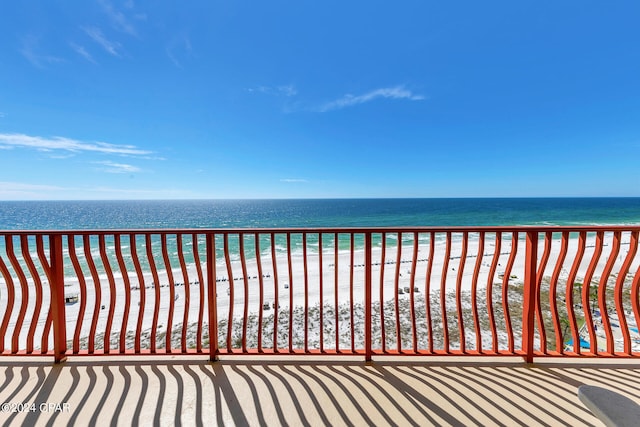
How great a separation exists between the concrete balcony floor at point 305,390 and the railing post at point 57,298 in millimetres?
125

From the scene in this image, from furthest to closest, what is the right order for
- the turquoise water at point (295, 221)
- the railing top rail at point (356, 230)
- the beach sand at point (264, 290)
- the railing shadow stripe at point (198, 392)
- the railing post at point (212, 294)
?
1. the turquoise water at point (295, 221)
2. the beach sand at point (264, 290)
3. the railing post at point (212, 294)
4. the railing top rail at point (356, 230)
5. the railing shadow stripe at point (198, 392)

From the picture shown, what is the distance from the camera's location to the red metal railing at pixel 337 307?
179cm

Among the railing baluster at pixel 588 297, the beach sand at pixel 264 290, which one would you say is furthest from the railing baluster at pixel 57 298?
the railing baluster at pixel 588 297

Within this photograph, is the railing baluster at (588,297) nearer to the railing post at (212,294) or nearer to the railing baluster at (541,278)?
the railing baluster at (541,278)

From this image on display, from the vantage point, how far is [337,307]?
6.34ft

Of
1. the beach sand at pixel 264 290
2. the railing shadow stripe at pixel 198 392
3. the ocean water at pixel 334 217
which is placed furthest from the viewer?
the ocean water at pixel 334 217

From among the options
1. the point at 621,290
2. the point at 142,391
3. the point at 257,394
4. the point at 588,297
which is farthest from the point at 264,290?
the point at 621,290

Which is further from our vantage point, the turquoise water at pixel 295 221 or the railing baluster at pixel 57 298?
the turquoise water at pixel 295 221

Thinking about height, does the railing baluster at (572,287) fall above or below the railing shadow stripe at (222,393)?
above

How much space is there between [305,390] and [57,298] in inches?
79.2

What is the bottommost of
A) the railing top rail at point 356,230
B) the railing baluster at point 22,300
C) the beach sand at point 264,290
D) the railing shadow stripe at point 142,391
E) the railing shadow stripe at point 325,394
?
the beach sand at point 264,290

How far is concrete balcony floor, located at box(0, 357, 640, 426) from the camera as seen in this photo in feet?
4.50

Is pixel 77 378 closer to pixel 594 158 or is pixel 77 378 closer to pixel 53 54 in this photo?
pixel 53 54

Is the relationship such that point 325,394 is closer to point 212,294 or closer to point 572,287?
point 212,294
